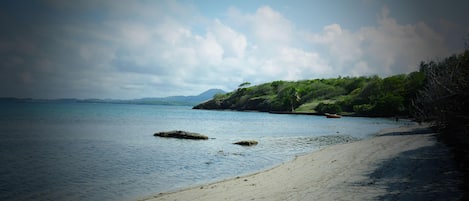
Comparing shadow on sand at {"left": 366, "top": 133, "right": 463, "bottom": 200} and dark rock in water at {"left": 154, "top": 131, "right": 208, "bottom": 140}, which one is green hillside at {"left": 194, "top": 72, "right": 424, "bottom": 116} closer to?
dark rock in water at {"left": 154, "top": 131, "right": 208, "bottom": 140}

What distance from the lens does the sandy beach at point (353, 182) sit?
10898 millimetres

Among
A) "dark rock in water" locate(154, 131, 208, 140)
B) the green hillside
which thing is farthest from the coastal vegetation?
"dark rock in water" locate(154, 131, 208, 140)

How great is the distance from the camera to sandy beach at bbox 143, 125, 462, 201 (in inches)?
429

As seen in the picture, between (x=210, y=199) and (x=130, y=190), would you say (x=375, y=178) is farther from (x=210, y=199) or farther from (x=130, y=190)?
(x=130, y=190)

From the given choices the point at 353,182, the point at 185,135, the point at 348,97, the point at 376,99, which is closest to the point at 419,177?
the point at 353,182

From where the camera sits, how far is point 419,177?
1270 centimetres

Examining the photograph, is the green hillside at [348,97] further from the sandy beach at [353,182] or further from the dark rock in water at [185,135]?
the sandy beach at [353,182]

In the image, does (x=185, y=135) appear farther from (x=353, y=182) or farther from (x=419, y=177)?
(x=419, y=177)

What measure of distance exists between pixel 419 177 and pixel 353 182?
8.66 ft

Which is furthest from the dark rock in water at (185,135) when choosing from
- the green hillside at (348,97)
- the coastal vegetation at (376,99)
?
the green hillside at (348,97)

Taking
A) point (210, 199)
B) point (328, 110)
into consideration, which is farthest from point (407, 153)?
point (328, 110)

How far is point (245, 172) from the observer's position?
61.6 feet

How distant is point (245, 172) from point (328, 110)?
11296 centimetres

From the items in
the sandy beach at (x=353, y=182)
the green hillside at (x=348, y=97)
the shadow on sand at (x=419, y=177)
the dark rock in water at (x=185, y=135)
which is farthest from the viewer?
the green hillside at (x=348, y=97)
